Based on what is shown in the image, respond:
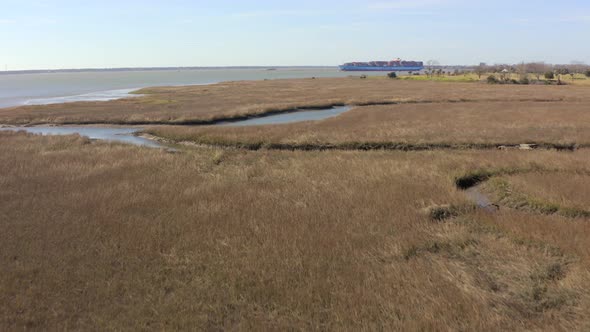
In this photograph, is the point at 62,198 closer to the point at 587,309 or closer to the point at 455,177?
the point at 455,177

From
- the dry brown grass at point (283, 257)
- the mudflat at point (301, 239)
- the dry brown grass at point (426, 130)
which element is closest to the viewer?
the dry brown grass at point (283, 257)

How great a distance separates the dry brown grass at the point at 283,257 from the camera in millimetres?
7816

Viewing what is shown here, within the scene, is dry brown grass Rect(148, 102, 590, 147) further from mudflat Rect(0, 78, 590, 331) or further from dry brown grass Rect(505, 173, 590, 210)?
dry brown grass Rect(505, 173, 590, 210)

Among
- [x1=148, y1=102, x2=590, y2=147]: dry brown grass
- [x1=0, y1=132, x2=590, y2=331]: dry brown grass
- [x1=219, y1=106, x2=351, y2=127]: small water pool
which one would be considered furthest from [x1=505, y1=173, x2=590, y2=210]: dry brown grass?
[x1=219, y1=106, x2=351, y2=127]: small water pool

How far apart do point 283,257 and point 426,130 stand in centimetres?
2157

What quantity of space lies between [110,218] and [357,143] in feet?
53.6

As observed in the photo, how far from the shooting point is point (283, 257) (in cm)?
1034

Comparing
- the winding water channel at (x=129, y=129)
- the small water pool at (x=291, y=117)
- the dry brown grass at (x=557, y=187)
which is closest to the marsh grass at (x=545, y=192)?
the dry brown grass at (x=557, y=187)

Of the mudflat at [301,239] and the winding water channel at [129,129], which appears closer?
the mudflat at [301,239]

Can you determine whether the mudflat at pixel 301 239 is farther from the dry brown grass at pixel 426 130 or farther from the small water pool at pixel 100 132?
the small water pool at pixel 100 132

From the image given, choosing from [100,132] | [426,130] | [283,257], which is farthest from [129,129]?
[283,257]

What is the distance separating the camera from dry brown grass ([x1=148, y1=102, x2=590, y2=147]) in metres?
25.8

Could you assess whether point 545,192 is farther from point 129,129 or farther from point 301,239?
point 129,129

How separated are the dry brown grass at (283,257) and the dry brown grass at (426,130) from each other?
7.62 meters
